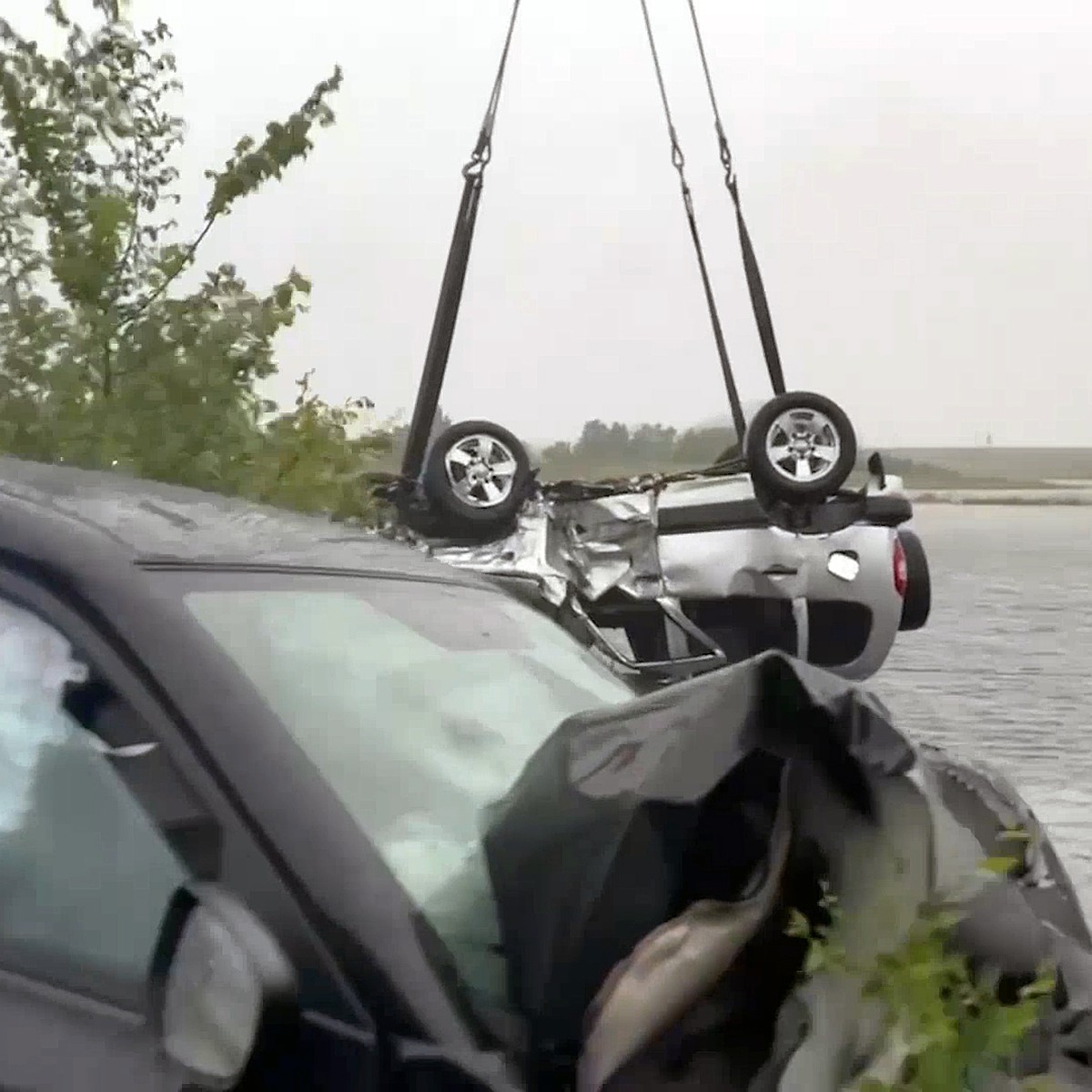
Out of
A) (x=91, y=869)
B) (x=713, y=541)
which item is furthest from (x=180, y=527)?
(x=713, y=541)

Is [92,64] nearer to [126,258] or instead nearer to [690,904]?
[126,258]

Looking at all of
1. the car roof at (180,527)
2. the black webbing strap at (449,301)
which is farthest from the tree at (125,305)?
the car roof at (180,527)

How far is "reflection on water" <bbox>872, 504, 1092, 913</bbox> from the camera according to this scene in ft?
36.6

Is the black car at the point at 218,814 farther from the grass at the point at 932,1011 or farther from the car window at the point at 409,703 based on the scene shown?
the grass at the point at 932,1011

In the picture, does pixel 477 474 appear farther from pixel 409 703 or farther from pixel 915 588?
pixel 409 703

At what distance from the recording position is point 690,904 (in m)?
1.99

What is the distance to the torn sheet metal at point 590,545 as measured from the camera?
9172 millimetres

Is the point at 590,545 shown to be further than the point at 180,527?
Yes

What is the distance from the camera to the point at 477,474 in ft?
30.3

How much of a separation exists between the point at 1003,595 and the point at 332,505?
14.0m

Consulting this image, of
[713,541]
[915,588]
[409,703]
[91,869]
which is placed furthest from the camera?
[915,588]

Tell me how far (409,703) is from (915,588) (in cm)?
844

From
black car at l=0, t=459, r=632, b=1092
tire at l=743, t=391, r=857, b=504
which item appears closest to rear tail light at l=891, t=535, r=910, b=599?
tire at l=743, t=391, r=857, b=504

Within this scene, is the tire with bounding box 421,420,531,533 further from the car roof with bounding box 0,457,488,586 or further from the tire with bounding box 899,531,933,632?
the car roof with bounding box 0,457,488,586
